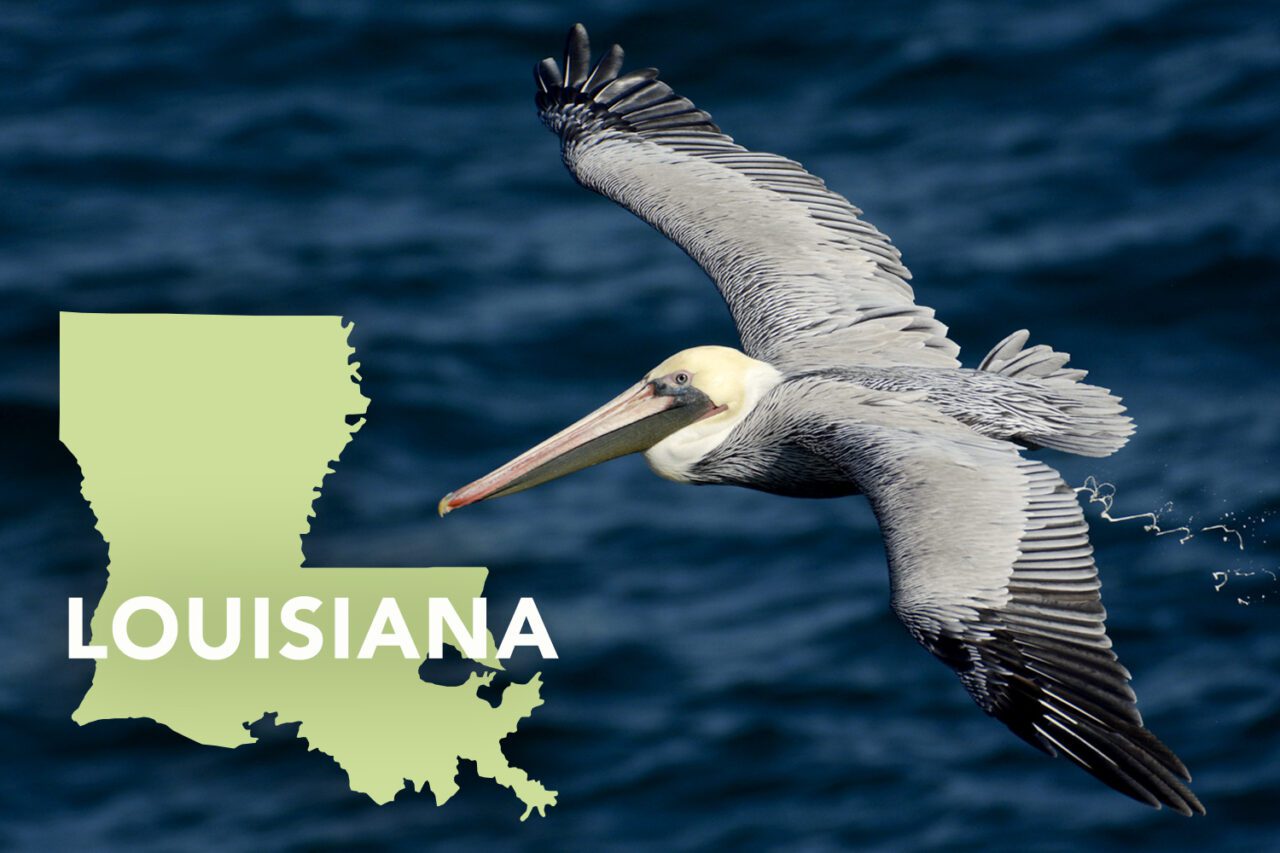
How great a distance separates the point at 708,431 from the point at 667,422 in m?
0.19

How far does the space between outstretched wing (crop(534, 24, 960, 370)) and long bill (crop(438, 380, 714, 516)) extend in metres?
0.54

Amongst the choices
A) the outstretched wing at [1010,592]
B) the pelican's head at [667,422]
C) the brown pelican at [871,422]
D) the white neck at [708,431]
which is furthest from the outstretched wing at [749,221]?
the outstretched wing at [1010,592]

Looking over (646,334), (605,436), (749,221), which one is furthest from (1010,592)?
(646,334)

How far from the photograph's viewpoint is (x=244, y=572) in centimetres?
1395

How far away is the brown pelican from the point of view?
7.73m

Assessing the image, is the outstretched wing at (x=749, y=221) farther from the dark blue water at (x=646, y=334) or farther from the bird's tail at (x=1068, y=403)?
the dark blue water at (x=646, y=334)

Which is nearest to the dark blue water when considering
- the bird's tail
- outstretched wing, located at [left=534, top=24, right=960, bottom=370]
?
outstretched wing, located at [left=534, top=24, right=960, bottom=370]

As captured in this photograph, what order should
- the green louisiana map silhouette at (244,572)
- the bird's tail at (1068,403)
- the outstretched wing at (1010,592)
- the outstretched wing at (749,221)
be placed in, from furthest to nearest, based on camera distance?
the green louisiana map silhouette at (244,572) → the outstretched wing at (749,221) → the bird's tail at (1068,403) → the outstretched wing at (1010,592)

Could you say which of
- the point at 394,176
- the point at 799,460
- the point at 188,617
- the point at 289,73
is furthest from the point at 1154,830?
the point at 289,73

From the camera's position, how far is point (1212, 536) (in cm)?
1357

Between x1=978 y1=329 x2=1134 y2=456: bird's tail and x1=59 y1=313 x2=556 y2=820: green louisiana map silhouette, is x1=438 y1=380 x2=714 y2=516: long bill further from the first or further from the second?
x1=59 y1=313 x2=556 y2=820: green louisiana map silhouette

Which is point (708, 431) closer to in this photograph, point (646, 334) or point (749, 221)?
point (749, 221)

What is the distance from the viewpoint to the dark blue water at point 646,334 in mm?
12984

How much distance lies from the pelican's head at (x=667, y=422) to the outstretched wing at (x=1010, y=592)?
3.13ft
